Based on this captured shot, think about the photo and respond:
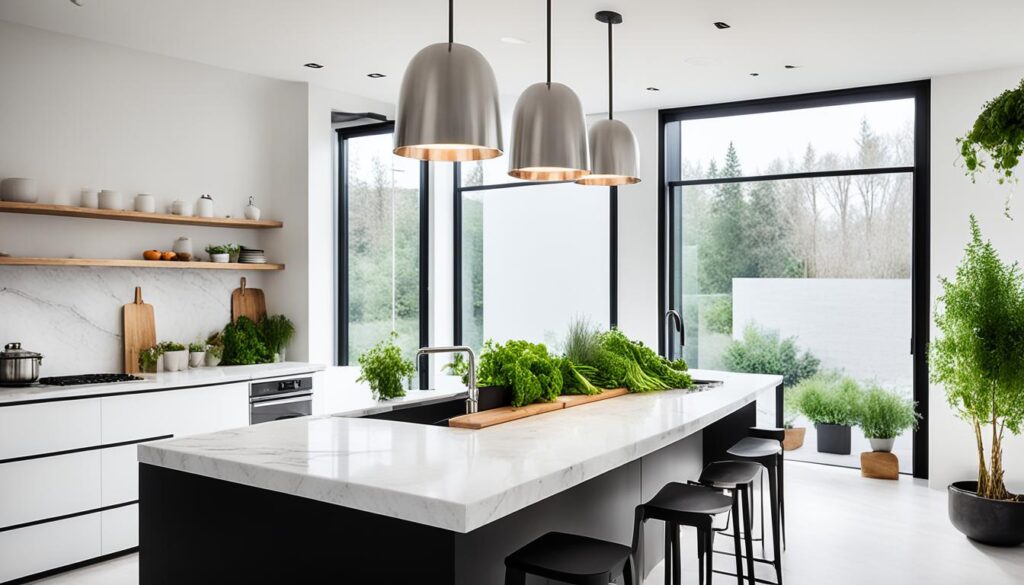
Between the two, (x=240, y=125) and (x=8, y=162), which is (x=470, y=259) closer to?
(x=240, y=125)

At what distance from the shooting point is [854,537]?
171 inches

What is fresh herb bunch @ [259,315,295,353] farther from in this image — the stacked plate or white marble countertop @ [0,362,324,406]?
the stacked plate

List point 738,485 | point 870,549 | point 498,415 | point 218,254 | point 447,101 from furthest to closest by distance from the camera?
point 218,254
point 870,549
point 738,485
point 498,415
point 447,101

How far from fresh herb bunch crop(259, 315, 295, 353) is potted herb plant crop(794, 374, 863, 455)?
12.7 ft

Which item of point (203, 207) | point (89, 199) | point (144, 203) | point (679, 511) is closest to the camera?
point (679, 511)

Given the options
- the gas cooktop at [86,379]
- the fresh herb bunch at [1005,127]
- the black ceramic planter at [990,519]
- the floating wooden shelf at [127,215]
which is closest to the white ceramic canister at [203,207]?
the floating wooden shelf at [127,215]

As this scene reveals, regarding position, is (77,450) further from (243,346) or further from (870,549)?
(870,549)

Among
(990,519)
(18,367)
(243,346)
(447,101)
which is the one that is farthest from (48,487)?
(990,519)

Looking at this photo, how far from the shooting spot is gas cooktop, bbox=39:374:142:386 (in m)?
4.13

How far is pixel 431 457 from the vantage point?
7.18 feet

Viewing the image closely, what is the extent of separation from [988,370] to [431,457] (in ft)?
11.7

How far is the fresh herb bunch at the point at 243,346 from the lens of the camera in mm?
5320

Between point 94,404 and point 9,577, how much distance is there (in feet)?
2.83

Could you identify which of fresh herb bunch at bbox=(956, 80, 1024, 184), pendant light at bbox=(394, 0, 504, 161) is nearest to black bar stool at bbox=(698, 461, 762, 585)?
fresh herb bunch at bbox=(956, 80, 1024, 184)
